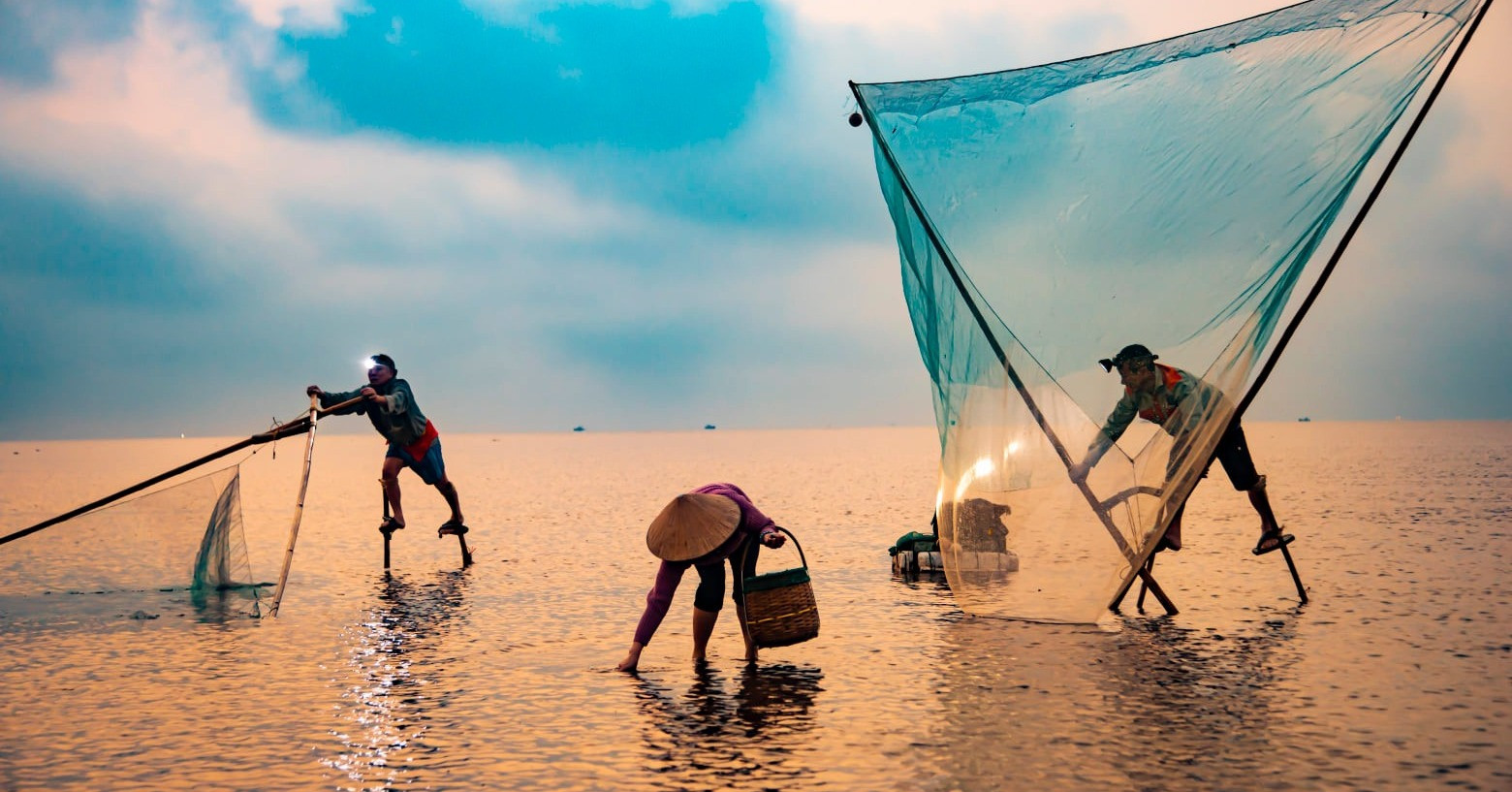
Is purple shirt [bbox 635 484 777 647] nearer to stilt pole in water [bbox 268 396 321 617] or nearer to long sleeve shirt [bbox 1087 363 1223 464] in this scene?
long sleeve shirt [bbox 1087 363 1223 464]

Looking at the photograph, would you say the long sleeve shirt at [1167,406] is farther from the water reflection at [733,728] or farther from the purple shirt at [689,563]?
the water reflection at [733,728]

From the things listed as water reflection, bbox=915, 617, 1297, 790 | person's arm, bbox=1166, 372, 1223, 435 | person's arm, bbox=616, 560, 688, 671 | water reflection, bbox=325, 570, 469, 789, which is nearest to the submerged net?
person's arm, bbox=1166, 372, 1223, 435

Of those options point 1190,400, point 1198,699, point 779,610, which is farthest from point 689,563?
point 1190,400

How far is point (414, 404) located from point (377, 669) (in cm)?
602

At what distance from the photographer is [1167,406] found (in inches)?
345

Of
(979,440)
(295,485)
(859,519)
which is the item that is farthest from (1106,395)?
(295,485)

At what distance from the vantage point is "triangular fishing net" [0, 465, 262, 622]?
10781mm

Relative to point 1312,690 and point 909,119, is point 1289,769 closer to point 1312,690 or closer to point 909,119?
point 1312,690

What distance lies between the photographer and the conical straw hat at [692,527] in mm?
7625

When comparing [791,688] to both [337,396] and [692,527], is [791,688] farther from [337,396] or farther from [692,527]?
[337,396]

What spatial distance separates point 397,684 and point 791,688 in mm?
2428

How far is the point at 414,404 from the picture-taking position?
13.8 m

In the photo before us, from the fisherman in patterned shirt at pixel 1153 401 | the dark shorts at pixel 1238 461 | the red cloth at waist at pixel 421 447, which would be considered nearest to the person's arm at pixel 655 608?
the fisherman in patterned shirt at pixel 1153 401

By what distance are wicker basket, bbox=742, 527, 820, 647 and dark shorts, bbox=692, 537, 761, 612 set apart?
21 centimetres
